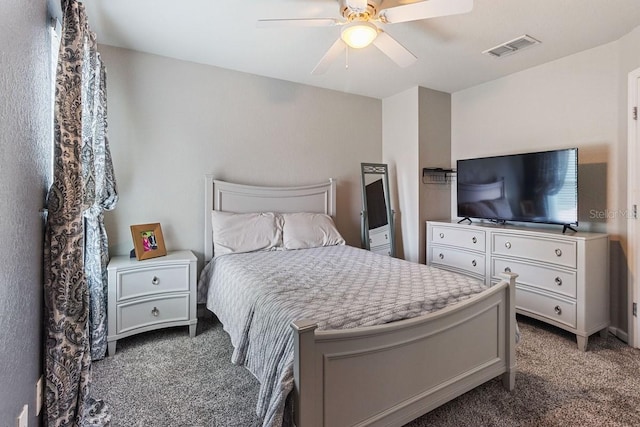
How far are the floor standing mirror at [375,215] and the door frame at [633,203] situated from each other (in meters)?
2.09

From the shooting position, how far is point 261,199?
132 inches

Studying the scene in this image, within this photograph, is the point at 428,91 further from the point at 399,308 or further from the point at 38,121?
the point at 38,121

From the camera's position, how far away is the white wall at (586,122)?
2674mm

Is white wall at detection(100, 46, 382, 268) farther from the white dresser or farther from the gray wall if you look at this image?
the white dresser

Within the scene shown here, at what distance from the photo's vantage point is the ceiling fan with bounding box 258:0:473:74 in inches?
68.7

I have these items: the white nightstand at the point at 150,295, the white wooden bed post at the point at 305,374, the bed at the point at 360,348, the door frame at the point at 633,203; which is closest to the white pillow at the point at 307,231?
the bed at the point at 360,348

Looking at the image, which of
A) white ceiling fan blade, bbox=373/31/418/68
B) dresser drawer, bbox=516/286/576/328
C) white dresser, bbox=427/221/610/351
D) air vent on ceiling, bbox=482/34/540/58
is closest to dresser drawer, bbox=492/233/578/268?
white dresser, bbox=427/221/610/351

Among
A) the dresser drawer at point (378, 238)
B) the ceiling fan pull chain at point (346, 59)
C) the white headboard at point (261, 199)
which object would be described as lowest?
the dresser drawer at point (378, 238)

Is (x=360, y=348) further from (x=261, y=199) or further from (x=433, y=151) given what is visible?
(x=433, y=151)

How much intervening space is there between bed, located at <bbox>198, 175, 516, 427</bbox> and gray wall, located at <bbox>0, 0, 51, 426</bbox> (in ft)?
2.92

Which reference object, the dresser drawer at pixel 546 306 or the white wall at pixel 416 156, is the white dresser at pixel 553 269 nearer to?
the dresser drawer at pixel 546 306

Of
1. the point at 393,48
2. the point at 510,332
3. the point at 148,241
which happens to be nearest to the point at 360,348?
the point at 510,332

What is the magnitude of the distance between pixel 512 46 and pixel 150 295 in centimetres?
369

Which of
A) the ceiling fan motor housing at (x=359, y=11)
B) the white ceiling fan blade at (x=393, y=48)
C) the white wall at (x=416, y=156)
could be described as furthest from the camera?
the white wall at (x=416, y=156)
